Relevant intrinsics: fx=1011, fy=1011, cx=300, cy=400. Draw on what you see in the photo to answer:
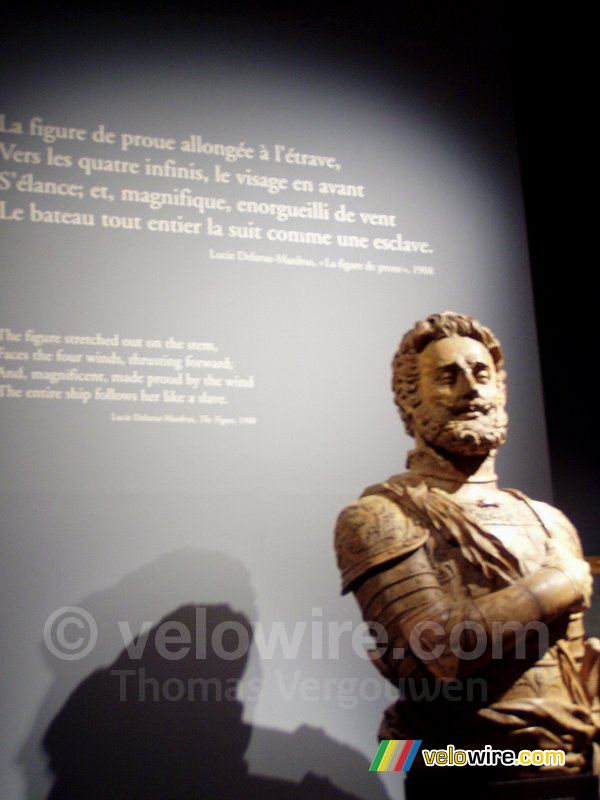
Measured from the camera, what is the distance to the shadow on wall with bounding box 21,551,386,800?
4363 millimetres

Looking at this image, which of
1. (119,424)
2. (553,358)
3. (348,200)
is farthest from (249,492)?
(553,358)

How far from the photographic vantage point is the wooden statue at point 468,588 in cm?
359

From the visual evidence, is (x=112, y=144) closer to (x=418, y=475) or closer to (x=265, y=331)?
(x=265, y=331)

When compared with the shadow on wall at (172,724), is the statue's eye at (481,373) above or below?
above

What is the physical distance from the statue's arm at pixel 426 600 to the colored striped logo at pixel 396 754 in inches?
10.2

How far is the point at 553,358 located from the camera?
20.3 feet

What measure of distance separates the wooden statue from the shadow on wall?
0.89 metres

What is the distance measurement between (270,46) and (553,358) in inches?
97.9
